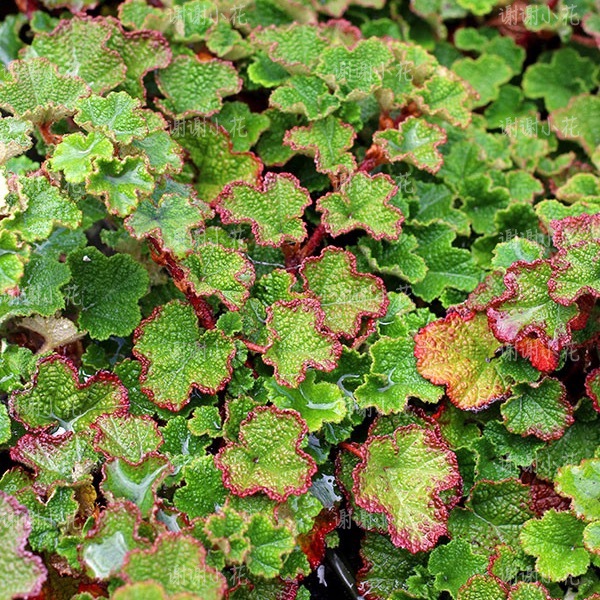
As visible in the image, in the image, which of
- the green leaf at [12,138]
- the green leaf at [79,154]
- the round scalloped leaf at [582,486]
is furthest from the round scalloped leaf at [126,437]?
→ the round scalloped leaf at [582,486]

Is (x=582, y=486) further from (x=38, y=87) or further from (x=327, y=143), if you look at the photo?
(x=38, y=87)

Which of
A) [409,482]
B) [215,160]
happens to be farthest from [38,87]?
[409,482]

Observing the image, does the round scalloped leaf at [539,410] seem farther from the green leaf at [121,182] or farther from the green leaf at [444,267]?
the green leaf at [121,182]

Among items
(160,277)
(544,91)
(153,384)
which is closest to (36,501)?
(153,384)

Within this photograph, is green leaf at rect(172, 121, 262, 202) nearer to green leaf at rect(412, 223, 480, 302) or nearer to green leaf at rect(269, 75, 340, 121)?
green leaf at rect(269, 75, 340, 121)

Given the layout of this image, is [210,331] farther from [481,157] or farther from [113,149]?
[481,157]

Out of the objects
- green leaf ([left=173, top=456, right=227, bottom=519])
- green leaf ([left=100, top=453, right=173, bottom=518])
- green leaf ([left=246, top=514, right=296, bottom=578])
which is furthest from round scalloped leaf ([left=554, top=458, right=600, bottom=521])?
green leaf ([left=100, top=453, right=173, bottom=518])
